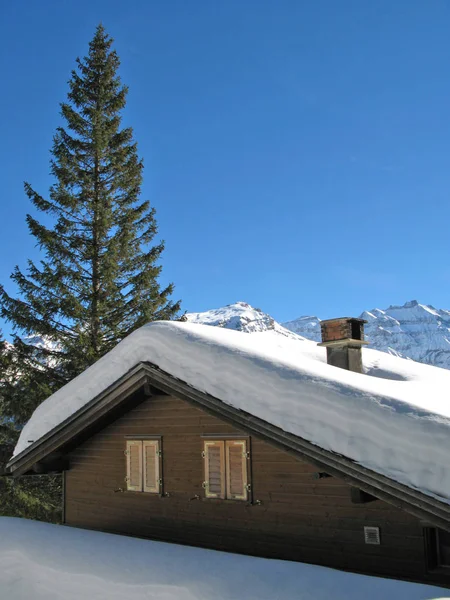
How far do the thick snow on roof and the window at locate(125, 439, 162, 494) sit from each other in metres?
1.26

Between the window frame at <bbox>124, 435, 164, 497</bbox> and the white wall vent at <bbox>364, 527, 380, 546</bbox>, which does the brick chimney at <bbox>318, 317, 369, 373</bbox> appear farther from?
the white wall vent at <bbox>364, 527, 380, 546</bbox>

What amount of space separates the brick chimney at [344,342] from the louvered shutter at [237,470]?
4173mm

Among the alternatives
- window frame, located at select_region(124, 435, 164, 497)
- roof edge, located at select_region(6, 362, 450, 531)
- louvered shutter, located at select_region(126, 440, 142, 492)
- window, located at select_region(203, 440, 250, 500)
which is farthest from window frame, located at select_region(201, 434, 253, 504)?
louvered shutter, located at select_region(126, 440, 142, 492)

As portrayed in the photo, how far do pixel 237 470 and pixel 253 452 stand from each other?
41 centimetres

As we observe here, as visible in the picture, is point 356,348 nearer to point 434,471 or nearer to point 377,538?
point 377,538

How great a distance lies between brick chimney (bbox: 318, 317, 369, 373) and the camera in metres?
12.5

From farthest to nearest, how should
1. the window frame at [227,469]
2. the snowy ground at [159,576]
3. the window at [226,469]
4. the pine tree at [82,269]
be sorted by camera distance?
the pine tree at [82,269]
the window at [226,469]
the window frame at [227,469]
the snowy ground at [159,576]

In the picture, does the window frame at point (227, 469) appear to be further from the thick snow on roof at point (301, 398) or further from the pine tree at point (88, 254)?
the pine tree at point (88, 254)

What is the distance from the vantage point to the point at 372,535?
7.61 m

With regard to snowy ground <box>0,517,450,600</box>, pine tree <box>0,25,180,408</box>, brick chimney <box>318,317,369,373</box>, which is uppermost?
pine tree <box>0,25,180,408</box>

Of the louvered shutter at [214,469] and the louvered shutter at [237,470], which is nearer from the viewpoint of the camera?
the louvered shutter at [237,470]

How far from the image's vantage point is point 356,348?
1282 centimetres

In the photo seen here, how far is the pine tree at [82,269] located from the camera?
754 inches

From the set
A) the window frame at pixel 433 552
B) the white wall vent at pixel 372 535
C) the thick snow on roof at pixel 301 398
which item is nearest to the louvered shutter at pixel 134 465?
the thick snow on roof at pixel 301 398
